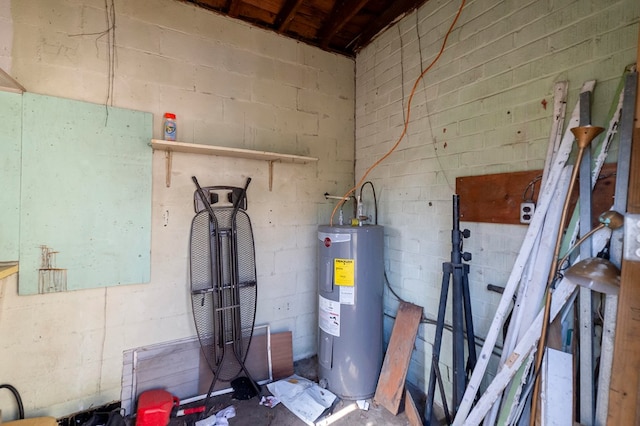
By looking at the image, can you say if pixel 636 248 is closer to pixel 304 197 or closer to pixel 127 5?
pixel 304 197

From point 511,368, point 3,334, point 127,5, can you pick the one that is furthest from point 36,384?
point 511,368

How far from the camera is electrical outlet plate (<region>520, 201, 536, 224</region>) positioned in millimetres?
1432

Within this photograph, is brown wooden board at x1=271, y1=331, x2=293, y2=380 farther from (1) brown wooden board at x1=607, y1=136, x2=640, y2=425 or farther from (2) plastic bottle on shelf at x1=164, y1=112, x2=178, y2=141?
(1) brown wooden board at x1=607, y1=136, x2=640, y2=425

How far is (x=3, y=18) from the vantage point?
159 centimetres

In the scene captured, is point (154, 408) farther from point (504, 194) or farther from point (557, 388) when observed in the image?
point (504, 194)

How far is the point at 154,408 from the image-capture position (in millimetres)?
1719

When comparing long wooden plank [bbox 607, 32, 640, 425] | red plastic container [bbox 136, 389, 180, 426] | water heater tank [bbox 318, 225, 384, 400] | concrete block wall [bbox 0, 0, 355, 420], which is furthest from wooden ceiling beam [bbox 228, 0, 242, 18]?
red plastic container [bbox 136, 389, 180, 426]

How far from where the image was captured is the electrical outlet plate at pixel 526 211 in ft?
4.70

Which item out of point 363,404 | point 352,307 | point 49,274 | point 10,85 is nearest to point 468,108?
A: point 352,307

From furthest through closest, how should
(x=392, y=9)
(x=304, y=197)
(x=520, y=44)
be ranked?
(x=304, y=197) < (x=392, y=9) < (x=520, y=44)

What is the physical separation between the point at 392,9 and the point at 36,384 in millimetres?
3423

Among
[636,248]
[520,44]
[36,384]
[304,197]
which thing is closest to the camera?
[636,248]

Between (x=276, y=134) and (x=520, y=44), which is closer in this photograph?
(x=520, y=44)

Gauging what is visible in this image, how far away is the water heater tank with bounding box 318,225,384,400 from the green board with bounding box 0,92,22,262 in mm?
1795
